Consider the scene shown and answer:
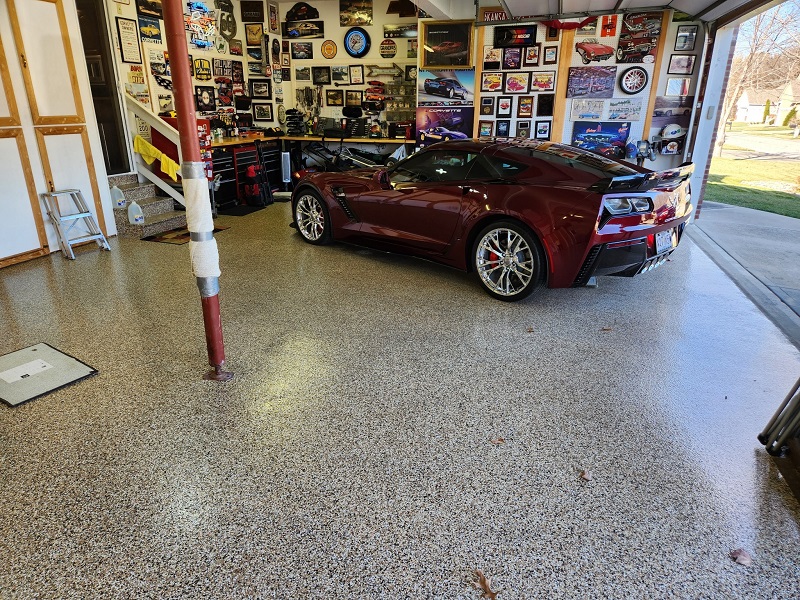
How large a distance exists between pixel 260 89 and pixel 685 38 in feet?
Result: 21.6

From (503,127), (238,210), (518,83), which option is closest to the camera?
(518,83)

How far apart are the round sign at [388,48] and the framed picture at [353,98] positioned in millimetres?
756

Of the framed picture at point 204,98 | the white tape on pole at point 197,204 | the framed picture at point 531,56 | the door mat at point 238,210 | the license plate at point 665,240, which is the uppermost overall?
the framed picture at point 531,56

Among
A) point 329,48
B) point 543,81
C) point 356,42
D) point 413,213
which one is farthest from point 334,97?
point 413,213

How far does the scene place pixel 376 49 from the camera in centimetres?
867

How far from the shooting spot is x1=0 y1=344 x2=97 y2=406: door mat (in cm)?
278

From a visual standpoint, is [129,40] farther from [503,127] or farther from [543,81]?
[543,81]

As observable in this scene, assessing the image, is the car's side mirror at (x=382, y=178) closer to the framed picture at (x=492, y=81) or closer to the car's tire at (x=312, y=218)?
the car's tire at (x=312, y=218)

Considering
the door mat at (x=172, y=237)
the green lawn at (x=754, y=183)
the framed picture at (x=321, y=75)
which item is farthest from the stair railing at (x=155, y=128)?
the green lawn at (x=754, y=183)

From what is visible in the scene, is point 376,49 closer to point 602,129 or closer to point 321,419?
point 602,129

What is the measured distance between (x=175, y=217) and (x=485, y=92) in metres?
4.56

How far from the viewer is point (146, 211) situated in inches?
258

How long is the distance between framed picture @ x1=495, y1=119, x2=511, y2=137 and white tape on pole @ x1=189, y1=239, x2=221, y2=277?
220 inches

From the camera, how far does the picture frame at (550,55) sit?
6.80 metres
